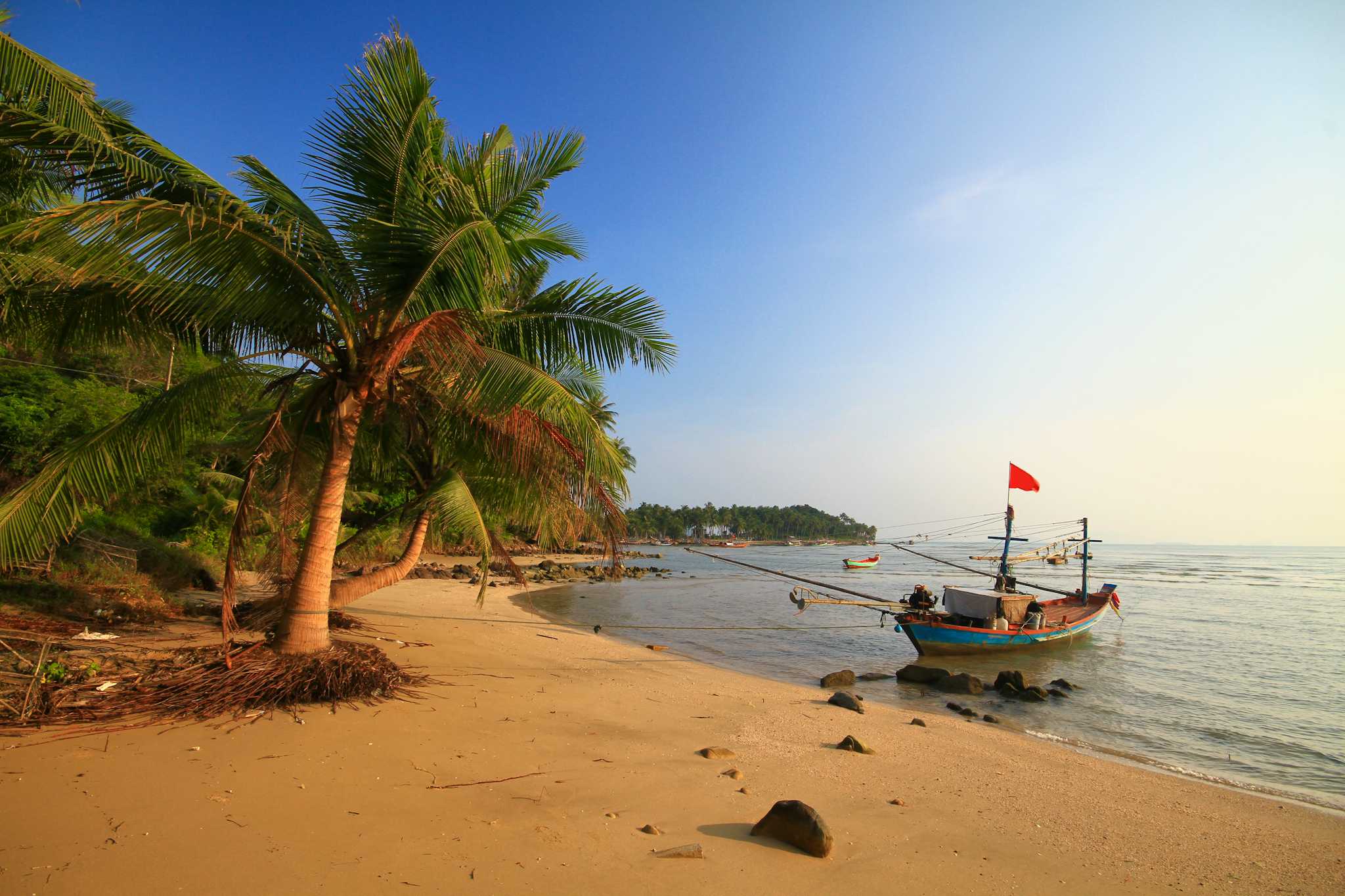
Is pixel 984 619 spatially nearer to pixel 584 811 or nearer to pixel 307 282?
pixel 584 811

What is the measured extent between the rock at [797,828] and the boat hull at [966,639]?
14.3 meters

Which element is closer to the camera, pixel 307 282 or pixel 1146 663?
pixel 307 282

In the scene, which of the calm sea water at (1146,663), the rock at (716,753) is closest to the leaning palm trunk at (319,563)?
the rock at (716,753)

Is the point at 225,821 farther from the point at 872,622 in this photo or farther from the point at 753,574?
the point at 753,574

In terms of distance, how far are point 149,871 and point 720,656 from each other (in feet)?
43.4

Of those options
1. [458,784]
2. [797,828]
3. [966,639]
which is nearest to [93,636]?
[458,784]

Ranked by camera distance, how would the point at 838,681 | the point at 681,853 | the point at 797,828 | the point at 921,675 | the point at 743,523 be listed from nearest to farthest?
1. the point at 681,853
2. the point at 797,828
3. the point at 838,681
4. the point at 921,675
5. the point at 743,523

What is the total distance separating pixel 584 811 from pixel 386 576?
575cm

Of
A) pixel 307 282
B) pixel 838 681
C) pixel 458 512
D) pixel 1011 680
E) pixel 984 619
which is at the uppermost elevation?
pixel 307 282

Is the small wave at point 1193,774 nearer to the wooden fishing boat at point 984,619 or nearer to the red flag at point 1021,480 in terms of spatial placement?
the wooden fishing boat at point 984,619

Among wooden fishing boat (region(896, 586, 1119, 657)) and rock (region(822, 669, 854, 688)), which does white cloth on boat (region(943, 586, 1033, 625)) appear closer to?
wooden fishing boat (region(896, 586, 1119, 657))

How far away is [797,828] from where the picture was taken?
4441mm

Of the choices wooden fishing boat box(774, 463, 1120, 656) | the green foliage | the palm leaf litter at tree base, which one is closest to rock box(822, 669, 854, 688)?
wooden fishing boat box(774, 463, 1120, 656)

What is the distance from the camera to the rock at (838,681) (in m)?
12.7
